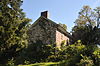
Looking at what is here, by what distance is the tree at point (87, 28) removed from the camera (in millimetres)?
35875

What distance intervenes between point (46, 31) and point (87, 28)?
48.7ft

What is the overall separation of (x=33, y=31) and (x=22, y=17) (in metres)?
3.60

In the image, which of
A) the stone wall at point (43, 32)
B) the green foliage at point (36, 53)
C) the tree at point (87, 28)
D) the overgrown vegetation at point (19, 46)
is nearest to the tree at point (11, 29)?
the overgrown vegetation at point (19, 46)

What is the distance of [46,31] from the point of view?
26875 mm

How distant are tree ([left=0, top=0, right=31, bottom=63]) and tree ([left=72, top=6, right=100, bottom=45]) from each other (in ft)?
45.7

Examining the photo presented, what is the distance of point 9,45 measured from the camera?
22219 millimetres

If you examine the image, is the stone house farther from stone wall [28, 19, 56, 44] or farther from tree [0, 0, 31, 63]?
tree [0, 0, 31, 63]

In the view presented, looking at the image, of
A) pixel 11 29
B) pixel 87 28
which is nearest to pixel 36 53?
pixel 11 29

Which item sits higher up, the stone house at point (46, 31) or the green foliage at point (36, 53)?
the stone house at point (46, 31)

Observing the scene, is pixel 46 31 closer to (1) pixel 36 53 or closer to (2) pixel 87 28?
(1) pixel 36 53

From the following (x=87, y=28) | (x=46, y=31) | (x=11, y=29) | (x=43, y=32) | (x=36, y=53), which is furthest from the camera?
(x=87, y=28)

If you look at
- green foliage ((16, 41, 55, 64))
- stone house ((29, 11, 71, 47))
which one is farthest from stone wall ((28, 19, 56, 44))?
green foliage ((16, 41, 55, 64))

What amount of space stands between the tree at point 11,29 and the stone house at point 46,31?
9.29ft

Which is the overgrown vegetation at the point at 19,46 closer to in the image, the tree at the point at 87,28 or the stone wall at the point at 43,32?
the stone wall at the point at 43,32
